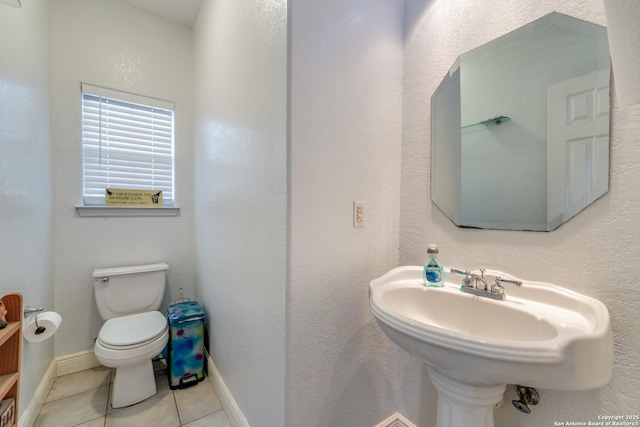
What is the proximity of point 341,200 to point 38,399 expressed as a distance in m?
2.03

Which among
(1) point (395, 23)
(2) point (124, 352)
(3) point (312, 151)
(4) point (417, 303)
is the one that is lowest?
(2) point (124, 352)

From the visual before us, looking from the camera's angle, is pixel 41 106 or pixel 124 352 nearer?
pixel 124 352

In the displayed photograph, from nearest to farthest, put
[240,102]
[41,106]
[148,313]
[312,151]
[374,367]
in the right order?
→ 1. [312,151]
2. [374,367]
3. [240,102]
4. [41,106]
5. [148,313]

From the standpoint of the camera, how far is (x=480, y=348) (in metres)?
0.57

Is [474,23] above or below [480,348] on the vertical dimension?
above

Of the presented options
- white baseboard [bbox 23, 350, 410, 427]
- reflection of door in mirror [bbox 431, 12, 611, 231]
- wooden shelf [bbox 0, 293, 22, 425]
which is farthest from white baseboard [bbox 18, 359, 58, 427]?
reflection of door in mirror [bbox 431, 12, 611, 231]

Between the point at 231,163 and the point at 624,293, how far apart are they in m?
1.59

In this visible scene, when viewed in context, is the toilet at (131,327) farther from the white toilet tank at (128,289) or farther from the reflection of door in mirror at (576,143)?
the reflection of door in mirror at (576,143)

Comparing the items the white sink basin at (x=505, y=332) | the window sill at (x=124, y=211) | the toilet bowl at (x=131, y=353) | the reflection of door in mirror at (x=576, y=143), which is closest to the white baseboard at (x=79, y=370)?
the toilet bowl at (x=131, y=353)

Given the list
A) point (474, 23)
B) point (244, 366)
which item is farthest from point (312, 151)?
point (244, 366)

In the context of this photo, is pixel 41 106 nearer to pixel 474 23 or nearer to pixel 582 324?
pixel 474 23

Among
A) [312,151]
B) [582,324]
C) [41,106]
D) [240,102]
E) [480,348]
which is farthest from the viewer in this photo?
[41,106]

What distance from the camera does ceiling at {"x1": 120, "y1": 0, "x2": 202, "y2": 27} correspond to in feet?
6.03

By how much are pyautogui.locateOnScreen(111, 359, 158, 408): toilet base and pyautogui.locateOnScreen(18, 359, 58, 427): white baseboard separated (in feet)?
1.07
